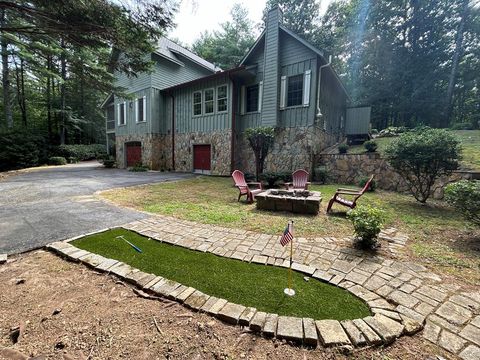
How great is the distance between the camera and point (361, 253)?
3152 millimetres

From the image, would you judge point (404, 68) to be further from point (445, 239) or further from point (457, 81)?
point (445, 239)

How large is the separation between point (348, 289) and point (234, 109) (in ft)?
35.5

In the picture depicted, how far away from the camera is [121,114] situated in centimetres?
1695

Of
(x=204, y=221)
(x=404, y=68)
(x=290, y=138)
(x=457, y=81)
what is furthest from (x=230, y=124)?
(x=457, y=81)

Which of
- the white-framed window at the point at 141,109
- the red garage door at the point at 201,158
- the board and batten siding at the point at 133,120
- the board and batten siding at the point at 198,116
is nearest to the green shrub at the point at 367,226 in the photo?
the board and batten siding at the point at 198,116

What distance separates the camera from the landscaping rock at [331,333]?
63.9 inches

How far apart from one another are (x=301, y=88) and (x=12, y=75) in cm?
2630

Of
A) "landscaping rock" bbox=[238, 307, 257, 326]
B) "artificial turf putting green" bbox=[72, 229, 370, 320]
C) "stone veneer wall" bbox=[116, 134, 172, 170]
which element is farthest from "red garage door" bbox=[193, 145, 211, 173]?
"landscaping rock" bbox=[238, 307, 257, 326]

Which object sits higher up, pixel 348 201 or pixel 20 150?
pixel 20 150

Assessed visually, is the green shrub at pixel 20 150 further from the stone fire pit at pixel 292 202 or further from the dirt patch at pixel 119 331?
the stone fire pit at pixel 292 202

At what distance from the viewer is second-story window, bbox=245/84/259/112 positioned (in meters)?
11.7

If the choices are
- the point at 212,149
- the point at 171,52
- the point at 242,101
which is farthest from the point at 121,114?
the point at 242,101

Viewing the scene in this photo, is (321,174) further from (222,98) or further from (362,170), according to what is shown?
(222,98)

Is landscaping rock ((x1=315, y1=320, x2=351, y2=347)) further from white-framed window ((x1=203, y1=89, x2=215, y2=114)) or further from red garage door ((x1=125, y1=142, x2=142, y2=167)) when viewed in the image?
red garage door ((x1=125, y1=142, x2=142, y2=167))
